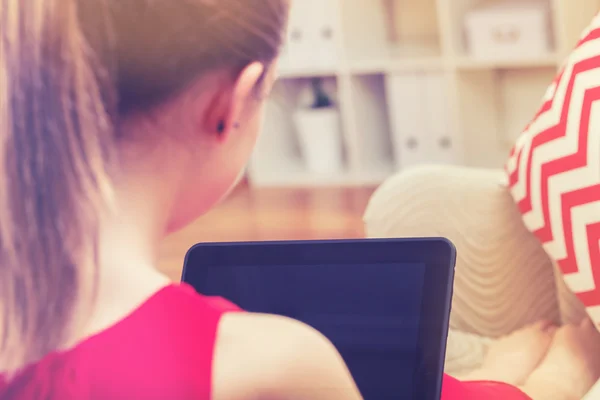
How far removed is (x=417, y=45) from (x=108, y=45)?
5.45 ft

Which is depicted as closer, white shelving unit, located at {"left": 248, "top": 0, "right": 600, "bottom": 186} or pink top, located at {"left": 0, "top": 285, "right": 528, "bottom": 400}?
pink top, located at {"left": 0, "top": 285, "right": 528, "bottom": 400}

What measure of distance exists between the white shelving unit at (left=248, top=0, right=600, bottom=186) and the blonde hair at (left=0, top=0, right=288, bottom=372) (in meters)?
1.33

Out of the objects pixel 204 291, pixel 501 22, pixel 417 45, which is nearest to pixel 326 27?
pixel 417 45

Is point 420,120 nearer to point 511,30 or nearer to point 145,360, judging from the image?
point 511,30

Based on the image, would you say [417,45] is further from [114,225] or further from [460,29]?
[114,225]

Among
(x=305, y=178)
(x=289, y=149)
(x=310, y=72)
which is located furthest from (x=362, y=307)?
(x=310, y=72)

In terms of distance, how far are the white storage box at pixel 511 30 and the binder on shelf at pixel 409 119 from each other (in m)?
0.16

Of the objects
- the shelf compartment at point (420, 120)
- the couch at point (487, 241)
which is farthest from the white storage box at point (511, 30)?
the couch at point (487, 241)

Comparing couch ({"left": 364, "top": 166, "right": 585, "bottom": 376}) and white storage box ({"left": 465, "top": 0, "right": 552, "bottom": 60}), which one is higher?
white storage box ({"left": 465, "top": 0, "right": 552, "bottom": 60})

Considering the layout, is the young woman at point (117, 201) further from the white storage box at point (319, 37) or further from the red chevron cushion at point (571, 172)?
the white storage box at point (319, 37)

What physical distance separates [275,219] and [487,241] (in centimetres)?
25

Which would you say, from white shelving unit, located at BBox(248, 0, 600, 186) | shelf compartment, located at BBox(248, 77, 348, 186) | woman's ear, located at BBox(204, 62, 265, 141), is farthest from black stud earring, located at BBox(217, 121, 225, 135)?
white shelving unit, located at BBox(248, 0, 600, 186)

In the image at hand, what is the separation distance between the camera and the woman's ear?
0.35 metres

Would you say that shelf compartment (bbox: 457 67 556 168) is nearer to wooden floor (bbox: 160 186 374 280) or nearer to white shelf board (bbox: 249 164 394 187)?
white shelf board (bbox: 249 164 394 187)
